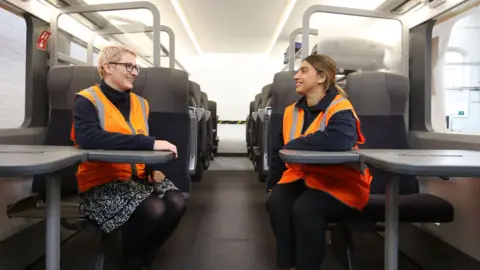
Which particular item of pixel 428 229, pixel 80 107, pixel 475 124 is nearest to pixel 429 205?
pixel 428 229

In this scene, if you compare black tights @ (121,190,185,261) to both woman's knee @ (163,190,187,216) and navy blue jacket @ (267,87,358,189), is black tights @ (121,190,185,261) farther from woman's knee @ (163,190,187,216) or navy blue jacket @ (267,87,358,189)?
navy blue jacket @ (267,87,358,189)

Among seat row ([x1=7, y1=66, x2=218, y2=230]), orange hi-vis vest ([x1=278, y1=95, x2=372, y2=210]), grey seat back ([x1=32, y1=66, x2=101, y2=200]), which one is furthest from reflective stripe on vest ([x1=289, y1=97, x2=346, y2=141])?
grey seat back ([x1=32, y1=66, x2=101, y2=200])

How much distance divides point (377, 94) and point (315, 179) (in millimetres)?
829

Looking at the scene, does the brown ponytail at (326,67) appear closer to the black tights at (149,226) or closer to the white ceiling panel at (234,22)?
the black tights at (149,226)

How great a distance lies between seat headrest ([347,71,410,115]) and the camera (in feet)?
7.18

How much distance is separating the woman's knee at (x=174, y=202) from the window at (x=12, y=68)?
131cm

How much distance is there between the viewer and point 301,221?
1.57 metres

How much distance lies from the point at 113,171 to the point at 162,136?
49 centimetres

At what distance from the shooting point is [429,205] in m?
1.75

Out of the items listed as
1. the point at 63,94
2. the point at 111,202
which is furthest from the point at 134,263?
the point at 63,94

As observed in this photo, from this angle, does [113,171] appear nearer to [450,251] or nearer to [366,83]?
[366,83]

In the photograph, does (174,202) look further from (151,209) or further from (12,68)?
(12,68)

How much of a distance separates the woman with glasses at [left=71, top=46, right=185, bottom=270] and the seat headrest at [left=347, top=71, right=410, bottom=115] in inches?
49.0

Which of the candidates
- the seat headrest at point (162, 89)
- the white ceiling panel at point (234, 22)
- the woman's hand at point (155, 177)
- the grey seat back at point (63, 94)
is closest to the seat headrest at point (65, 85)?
the grey seat back at point (63, 94)
